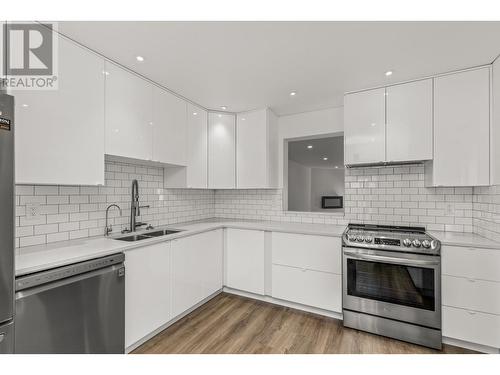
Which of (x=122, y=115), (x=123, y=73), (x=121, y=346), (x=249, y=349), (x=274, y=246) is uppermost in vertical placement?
(x=123, y=73)

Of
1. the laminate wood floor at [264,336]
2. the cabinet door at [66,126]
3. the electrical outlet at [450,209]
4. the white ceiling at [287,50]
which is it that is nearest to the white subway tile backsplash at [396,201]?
the electrical outlet at [450,209]

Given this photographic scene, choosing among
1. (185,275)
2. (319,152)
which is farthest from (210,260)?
(319,152)

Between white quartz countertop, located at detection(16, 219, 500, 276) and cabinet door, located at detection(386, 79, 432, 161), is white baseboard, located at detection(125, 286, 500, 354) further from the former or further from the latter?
cabinet door, located at detection(386, 79, 432, 161)

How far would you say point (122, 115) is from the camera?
210 centimetres

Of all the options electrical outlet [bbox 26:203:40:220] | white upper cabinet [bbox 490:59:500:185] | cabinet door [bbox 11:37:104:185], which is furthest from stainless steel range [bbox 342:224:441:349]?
electrical outlet [bbox 26:203:40:220]

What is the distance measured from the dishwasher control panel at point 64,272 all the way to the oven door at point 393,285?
2026 millimetres

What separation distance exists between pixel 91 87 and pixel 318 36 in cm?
176

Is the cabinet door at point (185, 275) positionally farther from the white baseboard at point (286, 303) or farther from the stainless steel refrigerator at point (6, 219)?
the stainless steel refrigerator at point (6, 219)

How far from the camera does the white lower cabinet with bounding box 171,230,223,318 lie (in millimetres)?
2360

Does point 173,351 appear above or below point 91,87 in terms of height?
below

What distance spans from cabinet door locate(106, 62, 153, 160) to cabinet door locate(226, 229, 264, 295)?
143cm

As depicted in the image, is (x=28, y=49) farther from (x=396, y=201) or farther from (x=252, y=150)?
(x=396, y=201)
